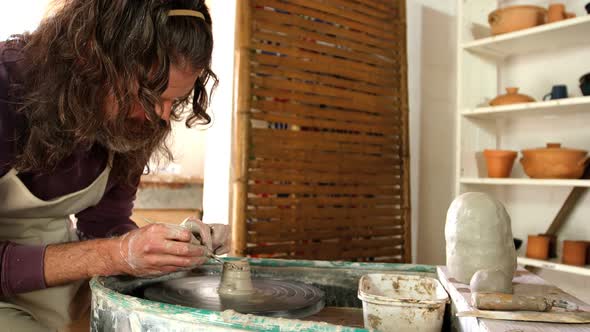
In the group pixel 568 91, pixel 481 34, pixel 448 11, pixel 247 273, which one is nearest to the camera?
pixel 247 273

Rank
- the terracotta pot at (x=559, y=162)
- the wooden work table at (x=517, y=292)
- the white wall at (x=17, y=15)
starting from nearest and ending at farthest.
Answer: the wooden work table at (x=517, y=292), the terracotta pot at (x=559, y=162), the white wall at (x=17, y=15)

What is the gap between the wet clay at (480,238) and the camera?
104cm

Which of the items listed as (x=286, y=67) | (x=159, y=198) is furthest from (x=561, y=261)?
(x=159, y=198)

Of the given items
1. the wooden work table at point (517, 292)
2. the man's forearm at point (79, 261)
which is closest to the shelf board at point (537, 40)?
the wooden work table at point (517, 292)

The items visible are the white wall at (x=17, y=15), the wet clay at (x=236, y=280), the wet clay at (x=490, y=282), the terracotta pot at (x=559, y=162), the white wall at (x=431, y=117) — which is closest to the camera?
the wet clay at (x=490, y=282)

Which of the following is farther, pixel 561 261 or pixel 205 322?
pixel 561 261

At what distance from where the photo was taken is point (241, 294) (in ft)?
3.90

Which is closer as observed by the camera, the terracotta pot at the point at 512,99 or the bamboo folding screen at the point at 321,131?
the bamboo folding screen at the point at 321,131

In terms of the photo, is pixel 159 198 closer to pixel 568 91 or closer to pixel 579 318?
pixel 568 91

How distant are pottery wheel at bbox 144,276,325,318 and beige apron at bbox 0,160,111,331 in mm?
307

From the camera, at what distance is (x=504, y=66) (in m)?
2.80

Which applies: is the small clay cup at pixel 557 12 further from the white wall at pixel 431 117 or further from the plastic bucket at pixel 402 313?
the plastic bucket at pixel 402 313

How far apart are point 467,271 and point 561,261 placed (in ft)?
4.81

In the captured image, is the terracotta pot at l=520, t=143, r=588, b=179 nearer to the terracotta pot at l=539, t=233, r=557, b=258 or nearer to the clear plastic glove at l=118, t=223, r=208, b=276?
the terracotta pot at l=539, t=233, r=557, b=258
